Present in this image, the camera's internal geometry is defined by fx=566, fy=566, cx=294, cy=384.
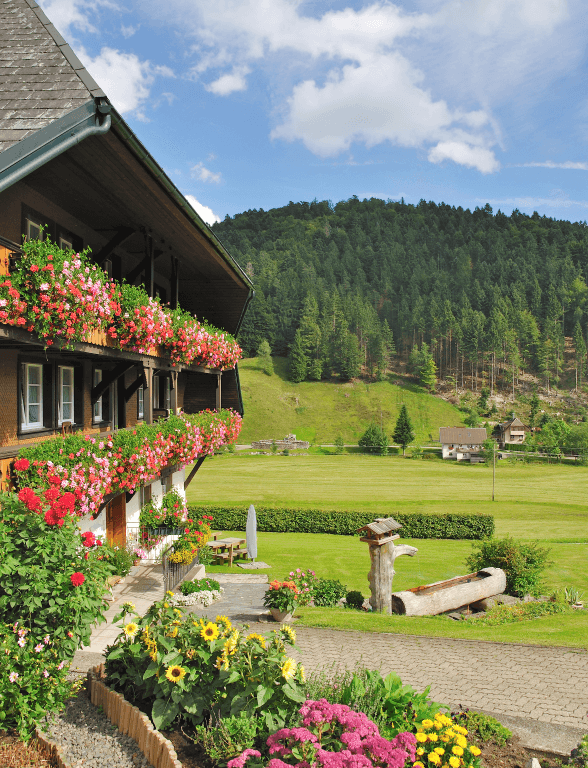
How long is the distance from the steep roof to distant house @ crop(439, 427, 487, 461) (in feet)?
283

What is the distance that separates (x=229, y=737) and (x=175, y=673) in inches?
33.1

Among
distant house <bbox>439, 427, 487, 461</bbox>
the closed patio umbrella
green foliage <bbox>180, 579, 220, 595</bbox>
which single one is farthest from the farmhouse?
distant house <bbox>439, 427, 487, 461</bbox>

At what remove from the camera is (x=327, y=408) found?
410 ft

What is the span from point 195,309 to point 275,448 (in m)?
71.1

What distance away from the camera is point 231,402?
2164cm

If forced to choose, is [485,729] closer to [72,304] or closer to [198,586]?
[72,304]

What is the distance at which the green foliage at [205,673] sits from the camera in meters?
5.27

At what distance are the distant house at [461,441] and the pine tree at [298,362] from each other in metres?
50.3

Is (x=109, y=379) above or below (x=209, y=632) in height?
above

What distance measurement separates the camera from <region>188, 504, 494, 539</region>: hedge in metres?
29.5

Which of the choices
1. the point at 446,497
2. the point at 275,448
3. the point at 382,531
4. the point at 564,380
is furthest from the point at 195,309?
the point at 564,380

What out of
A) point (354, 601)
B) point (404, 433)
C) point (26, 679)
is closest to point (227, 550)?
point (354, 601)

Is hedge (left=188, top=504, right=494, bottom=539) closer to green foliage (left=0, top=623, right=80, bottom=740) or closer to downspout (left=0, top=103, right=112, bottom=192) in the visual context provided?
green foliage (left=0, top=623, right=80, bottom=740)

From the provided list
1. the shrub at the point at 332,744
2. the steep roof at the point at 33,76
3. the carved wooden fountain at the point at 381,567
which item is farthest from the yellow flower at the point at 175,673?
the carved wooden fountain at the point at 381,567
